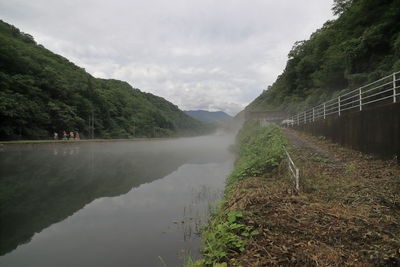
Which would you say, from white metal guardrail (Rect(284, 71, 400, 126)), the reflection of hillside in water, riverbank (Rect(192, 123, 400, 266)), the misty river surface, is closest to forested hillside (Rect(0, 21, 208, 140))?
the reflection of hillside in water

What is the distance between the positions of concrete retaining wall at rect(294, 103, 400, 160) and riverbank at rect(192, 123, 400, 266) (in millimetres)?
861

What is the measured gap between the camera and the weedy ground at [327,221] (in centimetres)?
279

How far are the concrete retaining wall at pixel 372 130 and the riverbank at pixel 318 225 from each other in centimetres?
86

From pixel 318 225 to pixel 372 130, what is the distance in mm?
5230

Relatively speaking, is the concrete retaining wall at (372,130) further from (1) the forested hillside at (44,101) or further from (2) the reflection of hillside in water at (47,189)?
(1) the forested hillside at (44,101)

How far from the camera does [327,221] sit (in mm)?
3543

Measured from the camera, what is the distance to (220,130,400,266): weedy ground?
2789 millimetres

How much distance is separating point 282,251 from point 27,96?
153 ft

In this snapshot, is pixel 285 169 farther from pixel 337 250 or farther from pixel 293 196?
pixel 337 250

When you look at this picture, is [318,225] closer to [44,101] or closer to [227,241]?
[227,241]

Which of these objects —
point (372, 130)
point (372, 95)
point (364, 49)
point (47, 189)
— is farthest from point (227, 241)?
point (364, 49)

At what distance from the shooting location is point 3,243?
579 cm

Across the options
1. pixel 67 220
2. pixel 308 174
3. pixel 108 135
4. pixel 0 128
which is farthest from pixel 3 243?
pixel 108 135

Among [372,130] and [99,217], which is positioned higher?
[372,130]
